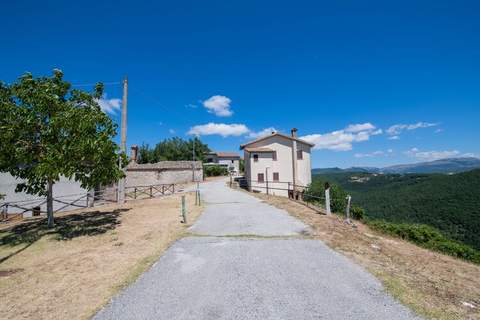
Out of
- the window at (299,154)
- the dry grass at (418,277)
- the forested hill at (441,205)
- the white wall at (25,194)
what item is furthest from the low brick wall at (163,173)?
the forested hill at (441,205)

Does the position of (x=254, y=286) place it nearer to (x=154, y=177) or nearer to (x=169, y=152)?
(x=154, y=177)

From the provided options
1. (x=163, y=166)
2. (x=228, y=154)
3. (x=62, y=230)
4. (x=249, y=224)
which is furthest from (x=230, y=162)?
(x=249, y=224)

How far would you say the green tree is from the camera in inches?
323

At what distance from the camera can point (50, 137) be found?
8.65 metres

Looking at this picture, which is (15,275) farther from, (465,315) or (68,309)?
(465,315)

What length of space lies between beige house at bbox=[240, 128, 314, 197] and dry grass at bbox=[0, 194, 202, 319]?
2035cm

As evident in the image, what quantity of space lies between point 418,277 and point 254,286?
11.2ft

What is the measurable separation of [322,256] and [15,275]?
745 cm

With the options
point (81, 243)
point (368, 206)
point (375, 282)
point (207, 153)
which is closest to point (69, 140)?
point (81, 243)

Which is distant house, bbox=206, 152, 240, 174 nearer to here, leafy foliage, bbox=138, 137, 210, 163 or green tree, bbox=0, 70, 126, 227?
leafy foliage, bbox=138, 137, 210, 163

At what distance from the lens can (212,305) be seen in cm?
368

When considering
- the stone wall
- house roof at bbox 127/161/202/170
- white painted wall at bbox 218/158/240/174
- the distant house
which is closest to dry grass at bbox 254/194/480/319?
the stone wall

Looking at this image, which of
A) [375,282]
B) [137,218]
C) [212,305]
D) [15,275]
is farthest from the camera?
[137,218]

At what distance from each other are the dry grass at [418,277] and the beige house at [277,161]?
23297mm
